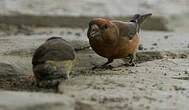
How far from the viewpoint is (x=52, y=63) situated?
3.59 m

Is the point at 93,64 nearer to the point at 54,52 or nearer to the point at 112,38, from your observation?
the point at 112,38

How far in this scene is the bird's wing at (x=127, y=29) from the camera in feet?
15.3

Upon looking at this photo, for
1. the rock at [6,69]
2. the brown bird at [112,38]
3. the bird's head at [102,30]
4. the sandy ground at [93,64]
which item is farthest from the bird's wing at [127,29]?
the rock at [6,69]

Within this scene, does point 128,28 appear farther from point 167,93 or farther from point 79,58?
point 167,93

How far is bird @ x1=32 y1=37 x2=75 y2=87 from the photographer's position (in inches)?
142

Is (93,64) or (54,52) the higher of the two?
(54,52)

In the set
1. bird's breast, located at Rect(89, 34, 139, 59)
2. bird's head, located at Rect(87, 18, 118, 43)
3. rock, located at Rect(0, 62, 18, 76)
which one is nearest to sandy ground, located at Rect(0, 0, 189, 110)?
rock, located at Rect(0, 62, 18, 76)

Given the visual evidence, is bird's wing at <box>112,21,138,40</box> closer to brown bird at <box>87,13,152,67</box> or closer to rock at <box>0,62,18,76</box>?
brown bird at <box>87,13,152,67</box>

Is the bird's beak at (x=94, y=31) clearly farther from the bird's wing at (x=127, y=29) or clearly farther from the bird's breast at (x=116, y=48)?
the bird's wing at (x=127, y=29)

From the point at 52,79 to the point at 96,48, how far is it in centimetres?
90

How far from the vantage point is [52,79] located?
3627mm

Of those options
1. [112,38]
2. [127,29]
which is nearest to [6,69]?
[112,38]

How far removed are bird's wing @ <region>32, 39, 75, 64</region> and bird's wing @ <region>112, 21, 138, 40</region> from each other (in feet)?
3.37

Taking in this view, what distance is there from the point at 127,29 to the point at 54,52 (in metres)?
1.34
